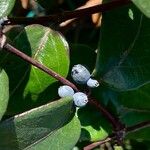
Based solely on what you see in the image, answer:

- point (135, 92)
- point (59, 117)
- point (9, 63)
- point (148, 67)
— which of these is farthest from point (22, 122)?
point (135, 92)

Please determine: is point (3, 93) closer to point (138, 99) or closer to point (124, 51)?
point (124, 51)

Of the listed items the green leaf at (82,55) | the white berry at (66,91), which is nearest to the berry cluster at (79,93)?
the white berry at (66,91)

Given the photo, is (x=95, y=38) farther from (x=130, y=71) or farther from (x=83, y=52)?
(x=130, y=71)

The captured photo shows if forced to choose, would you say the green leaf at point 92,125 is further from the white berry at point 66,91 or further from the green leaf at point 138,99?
the white berry at point 66,91

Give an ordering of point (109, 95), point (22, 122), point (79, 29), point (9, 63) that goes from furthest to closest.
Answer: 1. point (79, 29)
2. point (109, 95)
3. point (9, 63)
4. point (22, 122)

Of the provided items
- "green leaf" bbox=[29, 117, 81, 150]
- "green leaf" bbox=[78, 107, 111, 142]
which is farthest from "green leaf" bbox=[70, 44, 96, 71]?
"green leaf" bbox=[29, 117, 81, 150]
